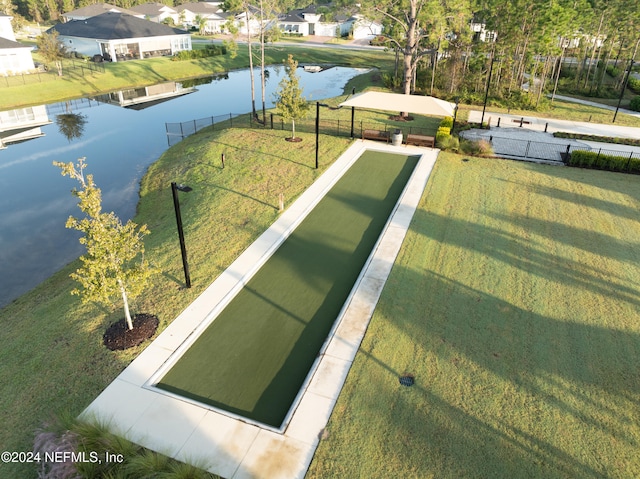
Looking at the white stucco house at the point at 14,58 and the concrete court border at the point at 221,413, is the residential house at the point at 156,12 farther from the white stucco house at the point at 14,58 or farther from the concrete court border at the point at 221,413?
the concrete court border at the point at 221,413

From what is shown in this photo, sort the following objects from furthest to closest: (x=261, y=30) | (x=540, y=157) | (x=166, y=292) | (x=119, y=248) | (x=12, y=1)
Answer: (x=12, y=1) → (x=261, y=30) → (x=540, y=157) → (x=166, y=292) → (x=119, y=248)

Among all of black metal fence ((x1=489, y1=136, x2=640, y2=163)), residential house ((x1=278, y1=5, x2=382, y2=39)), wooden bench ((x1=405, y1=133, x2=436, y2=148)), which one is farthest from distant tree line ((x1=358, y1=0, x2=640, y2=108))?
residential house ((x1=278, y1=5, x2=382, y2=39))

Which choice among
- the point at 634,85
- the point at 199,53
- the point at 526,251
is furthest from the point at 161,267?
the point at 199,53

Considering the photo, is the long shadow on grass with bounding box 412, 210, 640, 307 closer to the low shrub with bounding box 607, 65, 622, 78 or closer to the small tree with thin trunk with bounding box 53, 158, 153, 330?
the small tree with thin trunk with bounding box 53, 158, 153, 330

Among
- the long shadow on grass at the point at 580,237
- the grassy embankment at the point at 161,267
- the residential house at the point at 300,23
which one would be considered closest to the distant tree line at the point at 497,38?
the grassy embankment at the point at 161,267

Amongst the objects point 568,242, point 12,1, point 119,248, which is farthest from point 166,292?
point 12,1

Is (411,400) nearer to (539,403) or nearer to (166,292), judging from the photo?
(539,403)
